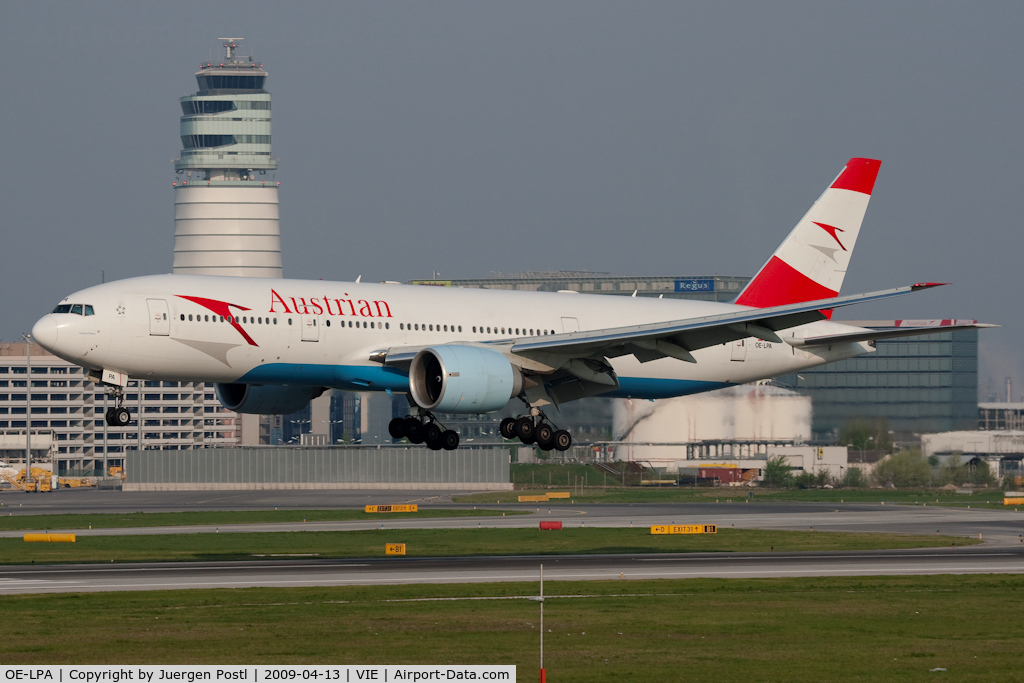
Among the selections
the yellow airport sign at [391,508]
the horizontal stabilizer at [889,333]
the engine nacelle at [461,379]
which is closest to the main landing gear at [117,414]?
the engine nacelle at [461,379]

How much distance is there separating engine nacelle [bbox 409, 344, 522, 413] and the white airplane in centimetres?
5

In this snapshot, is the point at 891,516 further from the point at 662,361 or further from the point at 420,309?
the point at 420,309

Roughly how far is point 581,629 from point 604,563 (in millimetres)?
19368

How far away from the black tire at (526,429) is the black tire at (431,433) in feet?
9.47

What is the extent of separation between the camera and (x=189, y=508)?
4498 inches

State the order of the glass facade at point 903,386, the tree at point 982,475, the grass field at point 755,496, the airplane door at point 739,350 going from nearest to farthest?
the airplane door at point 739,350, the grass field at point 755,496, the tree at point 982,475, the glass facade at point 903,386

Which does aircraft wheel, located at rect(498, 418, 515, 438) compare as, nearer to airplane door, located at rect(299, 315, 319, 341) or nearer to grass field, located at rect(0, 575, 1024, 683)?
grass field, located at rect(0, 575, 1024, 683)

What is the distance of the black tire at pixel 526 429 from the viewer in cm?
5328

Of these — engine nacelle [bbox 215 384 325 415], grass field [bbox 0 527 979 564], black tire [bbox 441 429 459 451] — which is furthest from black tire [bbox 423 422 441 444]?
grass field [bbox 0 527 979 564]

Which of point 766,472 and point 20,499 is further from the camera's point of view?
point 20,499

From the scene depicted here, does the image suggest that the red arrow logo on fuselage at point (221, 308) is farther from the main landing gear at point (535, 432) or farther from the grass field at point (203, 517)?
the grass field at point (203, 517)

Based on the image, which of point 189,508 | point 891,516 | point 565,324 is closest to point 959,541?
point 891,516

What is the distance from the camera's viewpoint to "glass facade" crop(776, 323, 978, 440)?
12744 centimetres

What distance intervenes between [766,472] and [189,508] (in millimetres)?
49118
